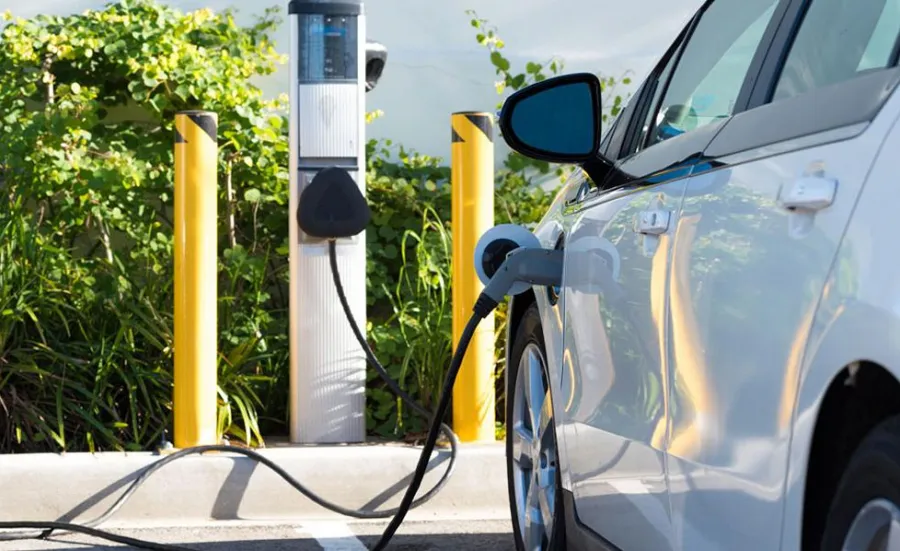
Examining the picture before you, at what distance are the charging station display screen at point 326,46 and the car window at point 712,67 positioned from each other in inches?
114

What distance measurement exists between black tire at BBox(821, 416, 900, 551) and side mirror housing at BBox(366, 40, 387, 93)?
475 centimetres

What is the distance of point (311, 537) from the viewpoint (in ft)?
17.0

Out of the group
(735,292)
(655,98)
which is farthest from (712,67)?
(735,292)

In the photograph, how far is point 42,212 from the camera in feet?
22.8

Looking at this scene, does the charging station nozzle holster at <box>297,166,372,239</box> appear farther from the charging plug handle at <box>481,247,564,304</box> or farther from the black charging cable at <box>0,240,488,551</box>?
the charging plug handle at <box>481,247,564,304</box>

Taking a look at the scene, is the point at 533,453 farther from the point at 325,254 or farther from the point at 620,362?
the point at 325,254

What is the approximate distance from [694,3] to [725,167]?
20.6ft

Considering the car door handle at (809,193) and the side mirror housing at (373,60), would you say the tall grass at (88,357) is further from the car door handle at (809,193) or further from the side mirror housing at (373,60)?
the car door handle at (809,193)

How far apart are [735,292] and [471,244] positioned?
3838mm

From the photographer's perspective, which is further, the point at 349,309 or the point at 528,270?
the point at 349,309

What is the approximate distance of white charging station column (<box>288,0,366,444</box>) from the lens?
6031 mm

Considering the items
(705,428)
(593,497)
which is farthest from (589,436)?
(705,428)

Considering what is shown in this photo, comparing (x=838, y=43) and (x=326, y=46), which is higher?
(x=326, y=46)

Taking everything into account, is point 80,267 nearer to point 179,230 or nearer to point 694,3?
point 179,230
